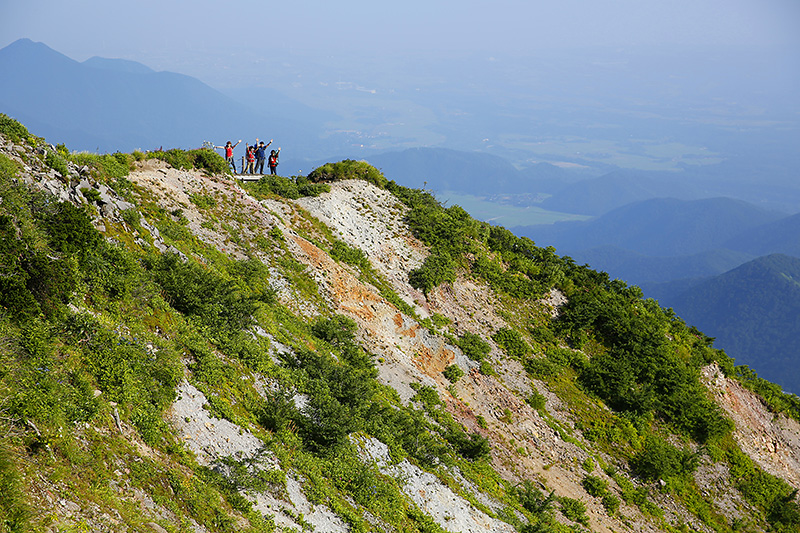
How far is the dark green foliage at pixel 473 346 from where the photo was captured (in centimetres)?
2741

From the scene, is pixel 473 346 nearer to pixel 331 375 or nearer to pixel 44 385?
pixel 331 375

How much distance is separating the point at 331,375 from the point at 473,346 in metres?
12.6

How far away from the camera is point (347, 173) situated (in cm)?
3762

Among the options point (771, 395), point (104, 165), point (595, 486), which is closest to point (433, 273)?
point (595, 486)

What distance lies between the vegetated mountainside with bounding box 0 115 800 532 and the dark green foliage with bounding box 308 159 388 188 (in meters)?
0.18

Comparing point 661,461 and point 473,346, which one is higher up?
point 473,346

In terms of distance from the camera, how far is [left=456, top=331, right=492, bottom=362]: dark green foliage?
2741 cm

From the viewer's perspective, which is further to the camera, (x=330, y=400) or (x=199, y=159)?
(x=199, y=159)

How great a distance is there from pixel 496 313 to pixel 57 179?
24.2m

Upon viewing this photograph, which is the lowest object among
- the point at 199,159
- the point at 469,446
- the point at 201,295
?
the point at 469,446

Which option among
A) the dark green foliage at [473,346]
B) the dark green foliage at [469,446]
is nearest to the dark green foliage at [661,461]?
the dark green foliage at [473,346]

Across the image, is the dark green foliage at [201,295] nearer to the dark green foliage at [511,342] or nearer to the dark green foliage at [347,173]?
the dark green foliage at [511,342]

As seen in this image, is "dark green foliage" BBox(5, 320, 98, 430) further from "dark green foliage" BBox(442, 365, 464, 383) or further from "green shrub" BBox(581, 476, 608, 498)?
"green shrub" BBox(581, 476, 608, 498)

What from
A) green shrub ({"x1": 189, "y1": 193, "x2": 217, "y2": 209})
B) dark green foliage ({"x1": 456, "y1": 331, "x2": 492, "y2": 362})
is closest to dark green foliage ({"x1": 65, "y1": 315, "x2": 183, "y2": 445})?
green shrub ({"x1": 189, "y1": 193, "x2": 217, "y2": 209})
